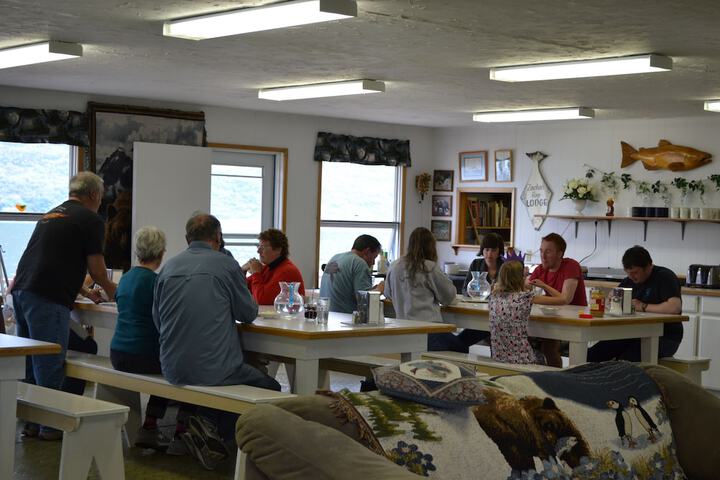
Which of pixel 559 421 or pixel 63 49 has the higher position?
pixel 63 49

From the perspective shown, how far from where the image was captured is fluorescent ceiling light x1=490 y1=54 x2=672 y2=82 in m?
6.27

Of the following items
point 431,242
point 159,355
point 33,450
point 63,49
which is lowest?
point 33,450

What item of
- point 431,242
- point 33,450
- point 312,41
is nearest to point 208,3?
point 312,41

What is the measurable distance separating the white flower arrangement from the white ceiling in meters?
0.96

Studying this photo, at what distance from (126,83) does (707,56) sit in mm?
4731

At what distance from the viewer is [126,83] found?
854 cm

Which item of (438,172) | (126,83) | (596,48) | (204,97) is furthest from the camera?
(438,172)

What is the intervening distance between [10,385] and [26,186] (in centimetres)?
515

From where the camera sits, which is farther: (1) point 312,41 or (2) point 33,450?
(1) point 312,41

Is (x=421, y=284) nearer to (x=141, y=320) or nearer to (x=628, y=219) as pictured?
(x=141, y=320)

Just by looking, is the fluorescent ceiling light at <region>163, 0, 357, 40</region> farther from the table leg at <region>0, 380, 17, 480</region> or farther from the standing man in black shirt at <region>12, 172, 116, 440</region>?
the table leg at <region>0, 380, 17, 480</region>

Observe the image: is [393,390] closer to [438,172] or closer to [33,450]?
[33,450]

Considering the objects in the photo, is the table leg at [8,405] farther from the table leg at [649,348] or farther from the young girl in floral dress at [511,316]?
the table leg at [649,348]

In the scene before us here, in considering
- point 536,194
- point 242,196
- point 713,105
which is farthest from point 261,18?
point 536,194
